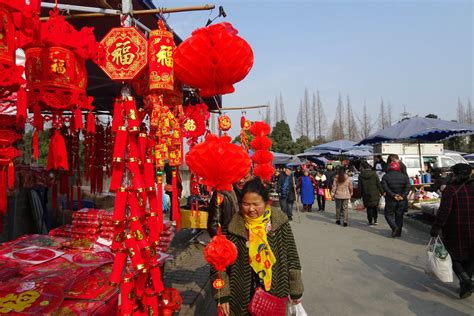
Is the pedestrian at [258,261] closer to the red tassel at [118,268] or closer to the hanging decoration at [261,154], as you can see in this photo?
the red tassel at [118,268]

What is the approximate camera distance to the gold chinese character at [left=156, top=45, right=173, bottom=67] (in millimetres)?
2785

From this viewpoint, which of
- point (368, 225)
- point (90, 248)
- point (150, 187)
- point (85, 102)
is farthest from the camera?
point (368, 225)

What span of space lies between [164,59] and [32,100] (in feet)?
4.05

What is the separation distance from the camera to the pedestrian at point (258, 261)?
95.8 inches

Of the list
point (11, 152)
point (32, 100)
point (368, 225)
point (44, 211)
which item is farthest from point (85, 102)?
point (368, 225)

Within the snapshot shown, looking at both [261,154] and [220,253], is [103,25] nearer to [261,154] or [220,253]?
[220,253]

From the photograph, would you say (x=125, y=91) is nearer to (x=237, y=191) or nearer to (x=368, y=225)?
(x=237, y=191)

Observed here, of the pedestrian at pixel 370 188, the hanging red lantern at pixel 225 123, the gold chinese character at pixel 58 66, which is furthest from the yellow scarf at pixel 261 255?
the pedestrian at pixel 370 188

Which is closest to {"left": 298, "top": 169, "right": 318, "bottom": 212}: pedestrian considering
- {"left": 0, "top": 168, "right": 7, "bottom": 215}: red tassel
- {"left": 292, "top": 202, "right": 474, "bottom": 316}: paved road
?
{"left": 292, "top": 202, "right": 474, "bottom": 316}: paved road

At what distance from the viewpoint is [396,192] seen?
7.22 metres

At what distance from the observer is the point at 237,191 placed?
15.9 feet

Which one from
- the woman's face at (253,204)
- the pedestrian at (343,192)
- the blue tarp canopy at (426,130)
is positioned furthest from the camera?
the blue tarp canopy at (426,130)

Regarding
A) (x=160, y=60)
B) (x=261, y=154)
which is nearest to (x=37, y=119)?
(x=160, y=60)

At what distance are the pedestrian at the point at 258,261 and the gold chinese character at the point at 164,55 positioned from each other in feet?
4.47
